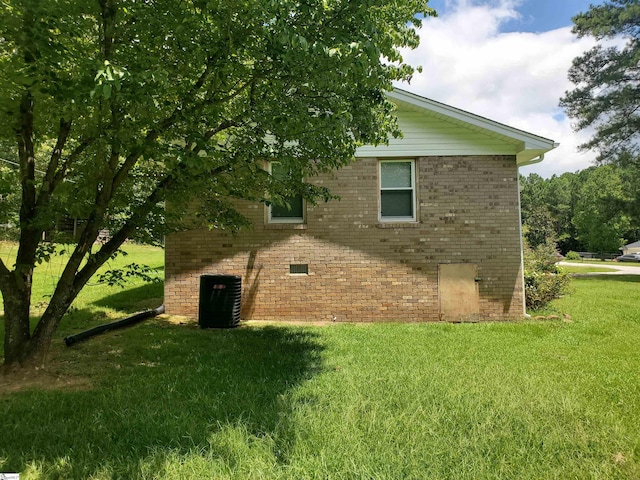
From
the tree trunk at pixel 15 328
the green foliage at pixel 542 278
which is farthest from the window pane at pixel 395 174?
the tree trunk at pixel 15 328

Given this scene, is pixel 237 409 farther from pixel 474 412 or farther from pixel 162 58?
pixel 162 58

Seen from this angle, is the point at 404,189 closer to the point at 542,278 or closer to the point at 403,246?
the point at 403,246

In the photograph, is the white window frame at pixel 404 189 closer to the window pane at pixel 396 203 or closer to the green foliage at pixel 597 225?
the window pane at pixel 396 203

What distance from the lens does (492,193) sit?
7.76 metres

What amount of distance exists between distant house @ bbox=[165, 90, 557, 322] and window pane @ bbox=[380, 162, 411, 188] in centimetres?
22

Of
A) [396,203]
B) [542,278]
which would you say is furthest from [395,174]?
[542,278]

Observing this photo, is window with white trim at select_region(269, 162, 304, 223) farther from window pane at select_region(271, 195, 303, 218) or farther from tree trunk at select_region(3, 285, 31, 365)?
tree trunk at select_region(3, 285, 31, 365)

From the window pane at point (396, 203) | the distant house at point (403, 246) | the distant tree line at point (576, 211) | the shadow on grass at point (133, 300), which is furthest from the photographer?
the distant tree line at point (576, 211)

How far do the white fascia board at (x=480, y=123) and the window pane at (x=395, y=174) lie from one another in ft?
3.95

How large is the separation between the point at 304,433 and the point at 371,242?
5250 mm

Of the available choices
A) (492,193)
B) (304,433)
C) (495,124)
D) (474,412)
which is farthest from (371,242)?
(304,433)

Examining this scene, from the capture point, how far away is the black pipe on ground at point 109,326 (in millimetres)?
5541

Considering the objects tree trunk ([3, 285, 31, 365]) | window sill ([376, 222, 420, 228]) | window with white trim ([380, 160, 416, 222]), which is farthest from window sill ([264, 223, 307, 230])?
tree trunk ([3, 285, 31, 365])

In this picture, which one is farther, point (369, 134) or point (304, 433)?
point (369, 134)
